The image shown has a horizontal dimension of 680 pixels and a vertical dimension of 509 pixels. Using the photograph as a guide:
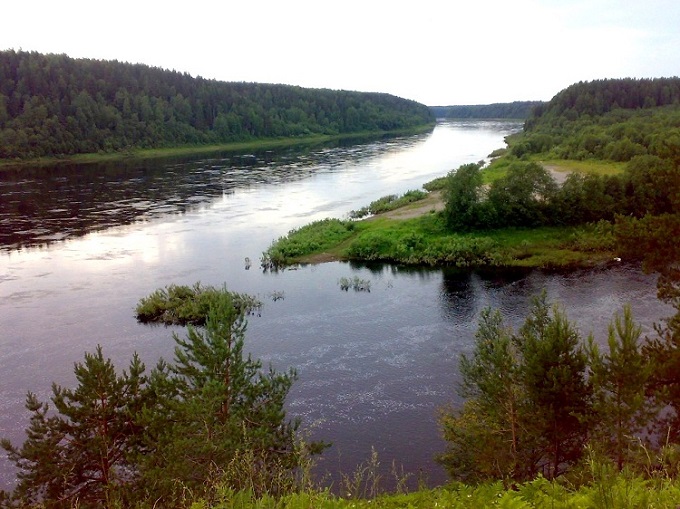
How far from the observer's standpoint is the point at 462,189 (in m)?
46.5

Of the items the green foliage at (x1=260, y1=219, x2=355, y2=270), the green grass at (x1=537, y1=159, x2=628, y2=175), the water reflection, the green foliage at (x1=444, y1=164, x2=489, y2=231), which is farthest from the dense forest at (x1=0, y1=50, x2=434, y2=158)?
the green foliage at (x1=444, y1=164, x2=489, y2=231)

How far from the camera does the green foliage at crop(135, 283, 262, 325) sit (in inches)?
1256

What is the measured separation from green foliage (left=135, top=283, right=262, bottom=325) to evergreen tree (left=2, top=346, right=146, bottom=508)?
655 inches

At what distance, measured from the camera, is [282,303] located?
3466cm

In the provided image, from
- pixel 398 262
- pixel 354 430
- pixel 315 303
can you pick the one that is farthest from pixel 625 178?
pixel 354 430

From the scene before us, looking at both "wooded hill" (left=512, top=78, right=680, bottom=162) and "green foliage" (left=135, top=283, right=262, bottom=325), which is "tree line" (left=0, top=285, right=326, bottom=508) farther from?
"wooded hill" (left=512, top=78, right=680, bottom=162)

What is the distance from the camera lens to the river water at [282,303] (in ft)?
73.4

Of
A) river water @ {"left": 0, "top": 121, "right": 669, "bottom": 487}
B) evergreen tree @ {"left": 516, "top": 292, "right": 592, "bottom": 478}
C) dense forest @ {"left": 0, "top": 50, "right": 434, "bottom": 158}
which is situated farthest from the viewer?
dense forest @ {"left": 0, "top": 50, "right": 434, "bottom": 158}

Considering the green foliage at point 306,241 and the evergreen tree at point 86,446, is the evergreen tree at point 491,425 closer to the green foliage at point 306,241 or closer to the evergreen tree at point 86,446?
the evergreen tree at point 86,446

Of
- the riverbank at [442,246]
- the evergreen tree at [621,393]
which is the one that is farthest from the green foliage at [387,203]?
the evergreen tree at [621,393]

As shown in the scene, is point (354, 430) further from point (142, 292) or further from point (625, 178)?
point (625, 178)

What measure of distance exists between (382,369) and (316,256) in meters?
19.9

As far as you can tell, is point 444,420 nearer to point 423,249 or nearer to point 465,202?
point 423,249

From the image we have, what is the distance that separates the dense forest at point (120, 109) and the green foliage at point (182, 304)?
78.7 metres
